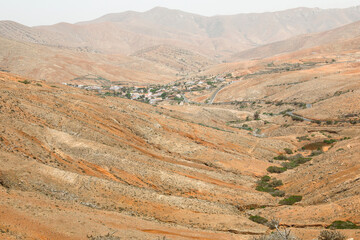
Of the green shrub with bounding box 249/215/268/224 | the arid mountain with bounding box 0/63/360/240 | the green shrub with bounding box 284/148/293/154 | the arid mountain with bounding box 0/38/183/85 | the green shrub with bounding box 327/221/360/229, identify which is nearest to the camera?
the arid mountain with bounding box 0/63/360/240

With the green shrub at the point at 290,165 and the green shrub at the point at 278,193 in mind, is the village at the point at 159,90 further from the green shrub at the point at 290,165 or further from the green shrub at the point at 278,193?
the green shrub at the point at 278,193

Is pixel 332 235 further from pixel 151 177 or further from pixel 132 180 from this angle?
pixel 132 180

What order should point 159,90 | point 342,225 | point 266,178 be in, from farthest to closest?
point 159,90
point 266,178
point 342,225

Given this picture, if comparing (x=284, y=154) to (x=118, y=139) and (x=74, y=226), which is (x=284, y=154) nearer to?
(x=118, y=139)

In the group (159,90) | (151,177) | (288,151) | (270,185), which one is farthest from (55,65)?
(270,185)

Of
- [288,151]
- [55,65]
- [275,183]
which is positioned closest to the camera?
[275,183]

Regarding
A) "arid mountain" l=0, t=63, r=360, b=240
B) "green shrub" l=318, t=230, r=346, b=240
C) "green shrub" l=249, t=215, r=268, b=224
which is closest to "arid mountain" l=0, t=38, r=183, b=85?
"arid mountain" l=0, t=63, r=360, b=240

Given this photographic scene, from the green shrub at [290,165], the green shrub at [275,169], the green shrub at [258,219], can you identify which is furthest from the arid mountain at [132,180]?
the green shrub at [290,165]

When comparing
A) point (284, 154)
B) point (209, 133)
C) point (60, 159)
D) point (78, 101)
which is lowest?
point (284, 154)

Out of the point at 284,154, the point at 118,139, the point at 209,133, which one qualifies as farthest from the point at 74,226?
the point at 284,154

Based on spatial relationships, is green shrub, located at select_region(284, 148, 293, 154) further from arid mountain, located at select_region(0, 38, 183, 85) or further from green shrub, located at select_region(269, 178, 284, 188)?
arid mountain, located at select_region(0, 38, 183, 85)

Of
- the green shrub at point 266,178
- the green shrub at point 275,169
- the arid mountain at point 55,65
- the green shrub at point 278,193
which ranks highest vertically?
the arid mountain at point 55,65
